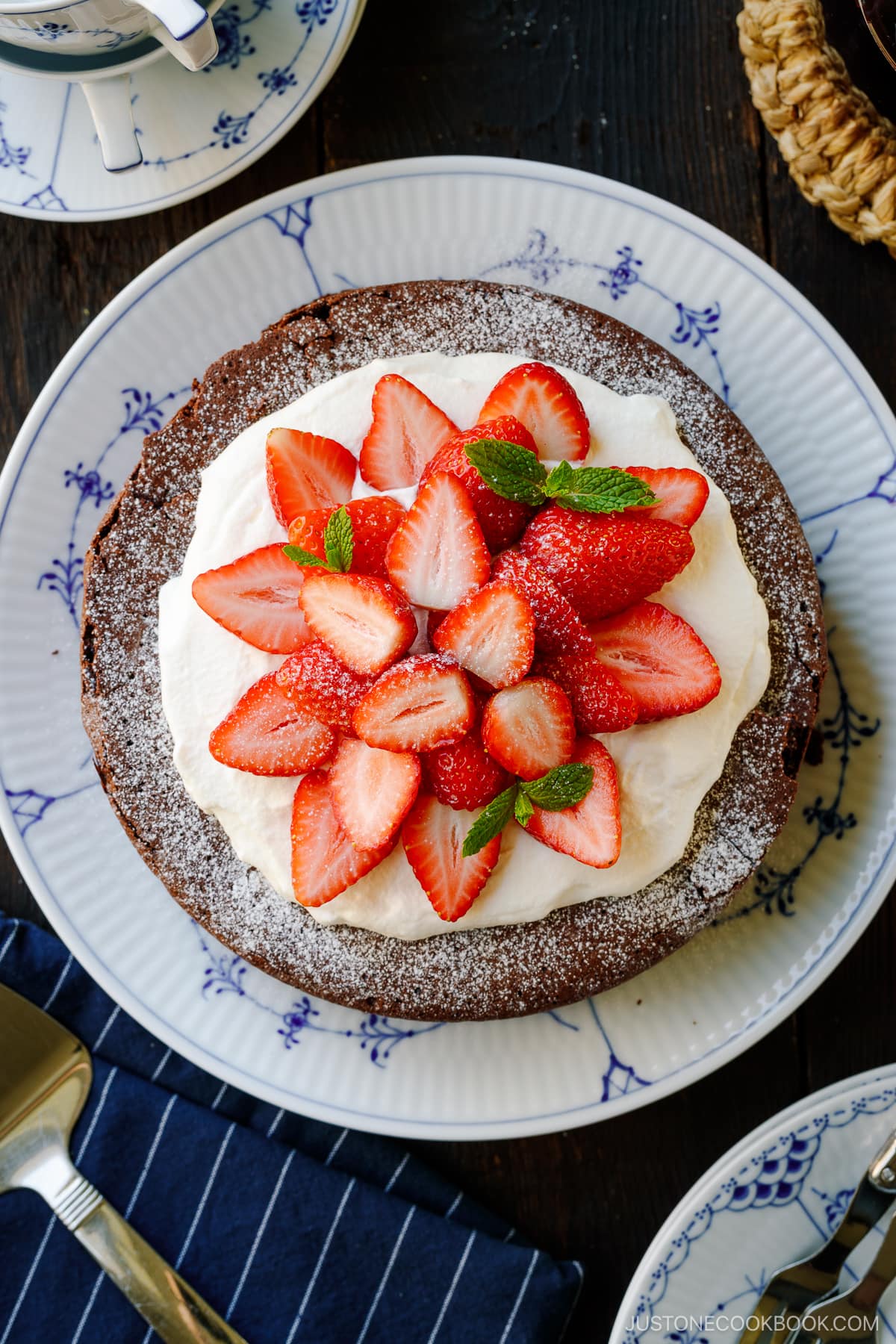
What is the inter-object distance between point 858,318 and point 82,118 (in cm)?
175

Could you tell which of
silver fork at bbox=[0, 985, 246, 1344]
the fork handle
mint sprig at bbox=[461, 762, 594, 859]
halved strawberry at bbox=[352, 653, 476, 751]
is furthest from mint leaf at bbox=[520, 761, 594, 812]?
the fork handle

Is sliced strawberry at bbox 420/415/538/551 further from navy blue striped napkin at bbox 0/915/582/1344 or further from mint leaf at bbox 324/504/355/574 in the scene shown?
navy blue striped napkin at bbox 0/915/582/1344

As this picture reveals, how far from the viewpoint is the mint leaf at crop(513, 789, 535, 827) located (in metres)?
1.75

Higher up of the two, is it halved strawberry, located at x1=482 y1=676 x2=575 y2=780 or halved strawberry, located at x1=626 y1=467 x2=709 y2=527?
halved strawberry, located at x1=626 y1=467 x2=709 y2=527

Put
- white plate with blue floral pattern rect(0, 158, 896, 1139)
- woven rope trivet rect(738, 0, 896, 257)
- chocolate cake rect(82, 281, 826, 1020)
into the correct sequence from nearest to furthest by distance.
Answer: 1. chocolate cake rect(82, 281, 826, 1020)
2. woven rope trivet rect(738, 0, 896, 257)
3. white plate with blue floral pattern rect(0, 158, 896, 1139)

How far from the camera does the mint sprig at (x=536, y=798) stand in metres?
1.73

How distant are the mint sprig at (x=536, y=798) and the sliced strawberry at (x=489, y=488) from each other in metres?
0.40

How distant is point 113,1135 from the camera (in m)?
2.43

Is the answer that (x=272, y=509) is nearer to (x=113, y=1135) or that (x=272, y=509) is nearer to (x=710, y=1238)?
(x=113, y=1135)

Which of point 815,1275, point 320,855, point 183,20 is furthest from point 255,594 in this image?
point 815,1275

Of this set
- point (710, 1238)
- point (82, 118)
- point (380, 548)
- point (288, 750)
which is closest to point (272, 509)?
point (380, 548)

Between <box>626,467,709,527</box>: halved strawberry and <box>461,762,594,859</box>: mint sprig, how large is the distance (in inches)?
17.9

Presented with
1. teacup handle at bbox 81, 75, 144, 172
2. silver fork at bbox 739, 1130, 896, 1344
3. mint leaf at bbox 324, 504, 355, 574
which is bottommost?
silver fork at bbox 739, 1130, 896, 1344

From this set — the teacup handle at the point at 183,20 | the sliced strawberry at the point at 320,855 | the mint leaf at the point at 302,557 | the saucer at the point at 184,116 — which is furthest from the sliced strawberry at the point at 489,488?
the saucer at the point at 184,116
